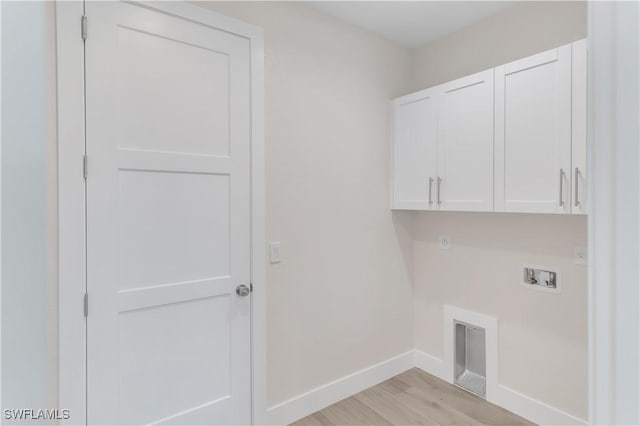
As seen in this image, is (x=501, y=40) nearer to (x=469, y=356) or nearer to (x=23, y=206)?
(x=469, y=356)

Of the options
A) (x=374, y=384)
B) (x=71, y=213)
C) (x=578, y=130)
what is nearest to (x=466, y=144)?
(x=578, y=130)

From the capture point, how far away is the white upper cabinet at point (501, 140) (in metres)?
1.75

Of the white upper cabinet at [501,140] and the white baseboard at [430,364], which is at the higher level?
the white upper cabinet at [501,140]

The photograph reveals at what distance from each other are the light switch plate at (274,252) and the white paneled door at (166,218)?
0.53 feet

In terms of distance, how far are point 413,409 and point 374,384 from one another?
1.20ft

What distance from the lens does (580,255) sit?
196 cm

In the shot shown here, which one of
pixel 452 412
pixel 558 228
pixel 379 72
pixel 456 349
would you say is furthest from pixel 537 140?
pixel 452 412

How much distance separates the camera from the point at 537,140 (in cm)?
188

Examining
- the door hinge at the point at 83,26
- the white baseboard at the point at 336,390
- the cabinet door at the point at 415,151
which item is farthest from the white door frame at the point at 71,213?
the cabinet door at the point at 415,151

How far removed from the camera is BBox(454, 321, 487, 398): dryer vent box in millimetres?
2506

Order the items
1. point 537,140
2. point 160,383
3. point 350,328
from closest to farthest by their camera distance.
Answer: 1. point 160,383
2. point 537,140
3. point 350,328

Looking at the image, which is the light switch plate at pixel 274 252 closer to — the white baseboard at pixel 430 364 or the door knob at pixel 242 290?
the door knob at pixel 242 290

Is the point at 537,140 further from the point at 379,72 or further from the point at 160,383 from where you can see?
the point at 160,383

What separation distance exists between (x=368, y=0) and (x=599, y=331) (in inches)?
91.9
